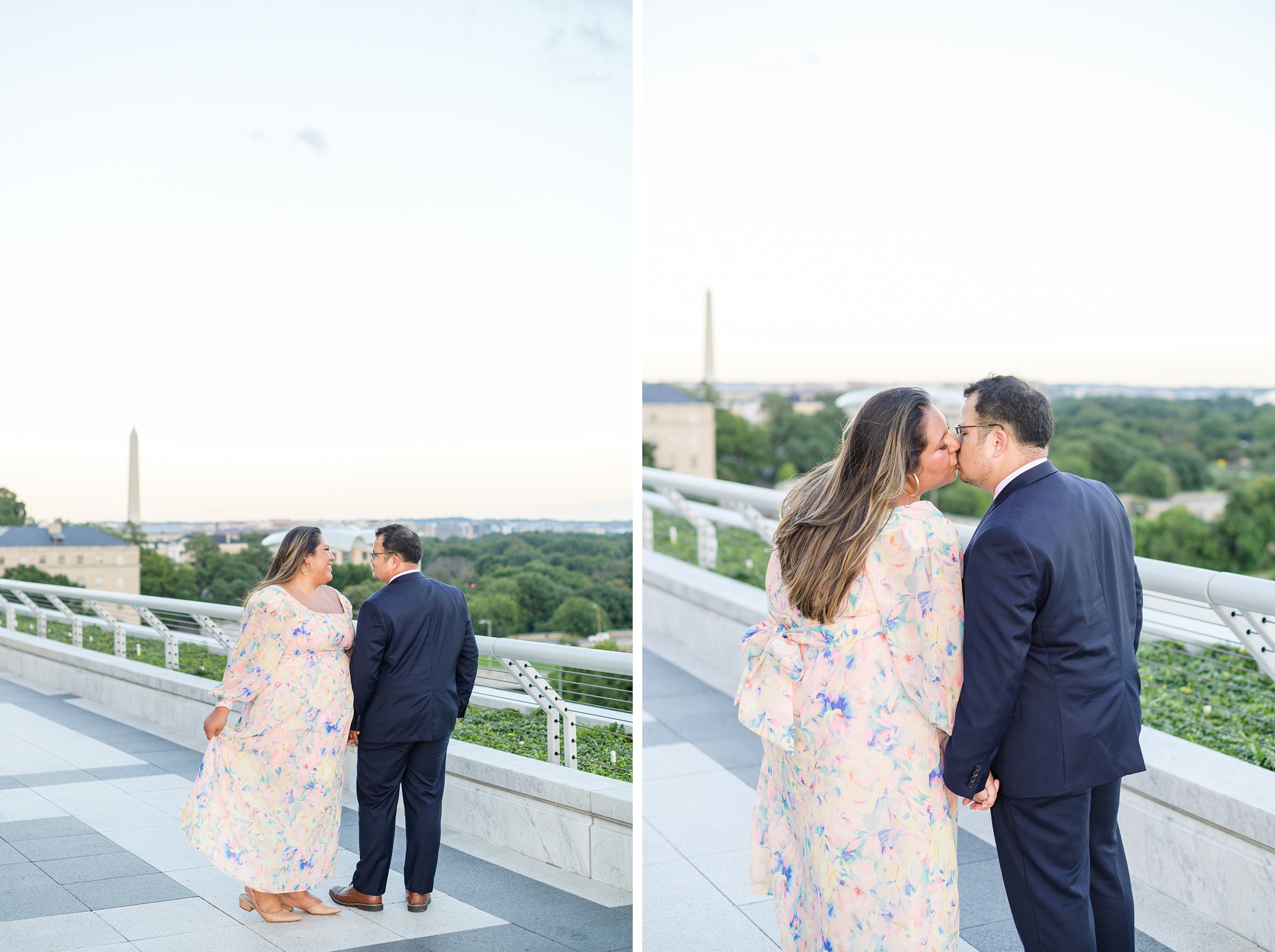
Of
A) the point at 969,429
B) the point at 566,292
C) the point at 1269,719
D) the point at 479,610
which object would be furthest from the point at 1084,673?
the point at 566,292

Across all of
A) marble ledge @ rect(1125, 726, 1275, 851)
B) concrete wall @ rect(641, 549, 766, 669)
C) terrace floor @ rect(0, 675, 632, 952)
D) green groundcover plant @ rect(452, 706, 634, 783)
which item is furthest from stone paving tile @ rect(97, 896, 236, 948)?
concrete wall @ rect(641, 549, 766, 669)

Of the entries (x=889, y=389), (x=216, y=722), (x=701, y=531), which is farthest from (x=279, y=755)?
(x=701, y=531)

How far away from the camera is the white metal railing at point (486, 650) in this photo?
322cm

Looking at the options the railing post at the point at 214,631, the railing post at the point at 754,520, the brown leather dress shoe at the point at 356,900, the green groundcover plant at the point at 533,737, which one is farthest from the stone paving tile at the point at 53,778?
the railing post at the point at 754,520

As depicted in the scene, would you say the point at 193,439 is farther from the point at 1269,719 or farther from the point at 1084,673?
the point at 1269,719

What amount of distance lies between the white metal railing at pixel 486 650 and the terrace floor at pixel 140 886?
28 centimetres

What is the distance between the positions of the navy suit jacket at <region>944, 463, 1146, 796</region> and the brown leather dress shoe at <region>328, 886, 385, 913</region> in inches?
88.2

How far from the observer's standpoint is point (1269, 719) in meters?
3.17

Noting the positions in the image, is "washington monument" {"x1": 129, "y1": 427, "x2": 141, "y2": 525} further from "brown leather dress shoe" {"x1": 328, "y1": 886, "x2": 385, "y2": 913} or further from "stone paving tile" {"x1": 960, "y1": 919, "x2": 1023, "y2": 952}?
"stone paving tile" {"x1": 960, "y1": 919, "x2": 1023, "y2": 952}

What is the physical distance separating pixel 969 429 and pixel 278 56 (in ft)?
10.7

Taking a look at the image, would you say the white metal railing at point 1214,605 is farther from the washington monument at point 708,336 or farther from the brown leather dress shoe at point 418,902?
the washington monument at point 708,336

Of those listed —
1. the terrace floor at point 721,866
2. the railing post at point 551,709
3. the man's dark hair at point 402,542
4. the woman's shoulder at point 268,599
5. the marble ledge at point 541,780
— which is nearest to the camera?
the terrace floor at point 721,866

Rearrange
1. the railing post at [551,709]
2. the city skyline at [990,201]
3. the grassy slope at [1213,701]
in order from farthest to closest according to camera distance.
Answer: the city skyline at [990,201] → the railing post at [551,709] → the grassy slope at [1213,701]

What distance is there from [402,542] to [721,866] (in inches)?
66.8
